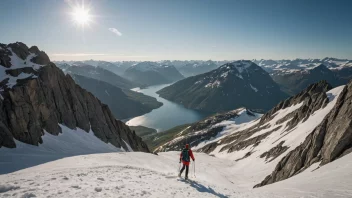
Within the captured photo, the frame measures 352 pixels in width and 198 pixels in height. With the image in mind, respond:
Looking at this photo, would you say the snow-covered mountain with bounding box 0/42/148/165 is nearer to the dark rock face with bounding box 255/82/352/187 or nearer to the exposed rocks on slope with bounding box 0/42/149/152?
the exposed rocks on slope with bounding box 0/42/149/152

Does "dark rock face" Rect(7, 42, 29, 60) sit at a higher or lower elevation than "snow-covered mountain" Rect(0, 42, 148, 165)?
higher

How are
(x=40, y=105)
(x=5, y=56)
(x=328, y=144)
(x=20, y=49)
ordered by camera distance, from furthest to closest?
(x=20, y=49), (x=5, y=56), (x=40, y=105), (x=328, y=144)

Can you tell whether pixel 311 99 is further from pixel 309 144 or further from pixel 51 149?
pixel 51 149

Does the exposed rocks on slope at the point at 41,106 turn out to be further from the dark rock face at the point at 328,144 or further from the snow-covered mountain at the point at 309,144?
the dark rock face at the point at 328,144

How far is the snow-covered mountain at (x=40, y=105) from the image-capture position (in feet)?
134

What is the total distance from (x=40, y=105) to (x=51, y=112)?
2510mm

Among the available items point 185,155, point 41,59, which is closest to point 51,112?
point 41,59

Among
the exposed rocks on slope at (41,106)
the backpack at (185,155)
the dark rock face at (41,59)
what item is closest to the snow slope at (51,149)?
the exposed rocks on slope at (41,106)

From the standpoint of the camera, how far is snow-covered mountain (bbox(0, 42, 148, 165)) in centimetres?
4088

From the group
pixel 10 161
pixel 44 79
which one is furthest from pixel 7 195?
pixel 44 79

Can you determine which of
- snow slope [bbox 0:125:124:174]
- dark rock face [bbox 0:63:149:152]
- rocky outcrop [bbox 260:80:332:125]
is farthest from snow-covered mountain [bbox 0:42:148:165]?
rocky outcrop [bbox 260:80:332:125]

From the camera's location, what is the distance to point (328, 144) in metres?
32.8

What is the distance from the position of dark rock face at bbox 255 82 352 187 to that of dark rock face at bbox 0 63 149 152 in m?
40.4

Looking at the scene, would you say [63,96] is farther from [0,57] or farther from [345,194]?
[345,194]
